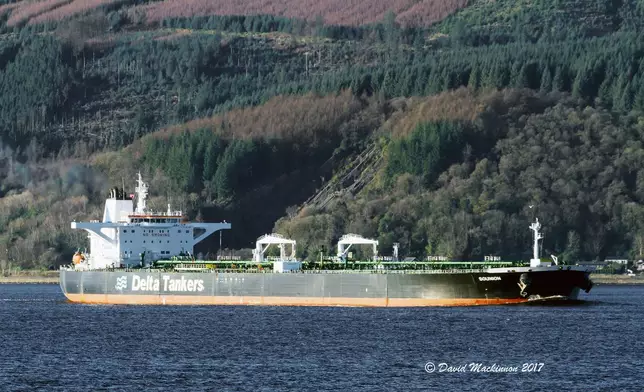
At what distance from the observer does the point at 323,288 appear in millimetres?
117062

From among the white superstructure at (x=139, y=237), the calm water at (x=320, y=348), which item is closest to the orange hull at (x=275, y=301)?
the calm water at (x=320, y=348)

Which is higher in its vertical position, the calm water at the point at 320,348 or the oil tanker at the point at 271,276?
the oil tanker at the point at 271,276

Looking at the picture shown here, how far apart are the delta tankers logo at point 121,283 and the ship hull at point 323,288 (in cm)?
8

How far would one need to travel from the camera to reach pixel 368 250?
19262 centimetres

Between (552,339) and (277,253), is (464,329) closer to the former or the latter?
(552,339)

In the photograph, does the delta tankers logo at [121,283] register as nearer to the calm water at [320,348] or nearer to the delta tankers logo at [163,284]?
the delta tankers logo at [163,284]

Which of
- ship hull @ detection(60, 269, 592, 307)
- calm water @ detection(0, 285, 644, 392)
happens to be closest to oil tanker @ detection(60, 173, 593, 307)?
ship hull @ detection(60, 269, 592, 307)

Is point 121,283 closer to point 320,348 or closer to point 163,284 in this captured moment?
point 163,284

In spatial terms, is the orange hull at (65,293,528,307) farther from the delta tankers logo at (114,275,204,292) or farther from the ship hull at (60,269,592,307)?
the delta tankers logo at (114,275,204,292)

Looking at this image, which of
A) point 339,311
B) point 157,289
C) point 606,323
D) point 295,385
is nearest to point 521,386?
point 295,385

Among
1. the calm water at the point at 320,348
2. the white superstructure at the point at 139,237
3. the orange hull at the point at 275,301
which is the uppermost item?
the white superstructure at the point at 139,237

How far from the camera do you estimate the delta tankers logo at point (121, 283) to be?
127125 mm

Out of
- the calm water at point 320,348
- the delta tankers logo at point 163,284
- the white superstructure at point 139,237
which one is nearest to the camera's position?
the calm water at point 320,348

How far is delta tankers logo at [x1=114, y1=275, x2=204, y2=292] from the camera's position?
123750mm
